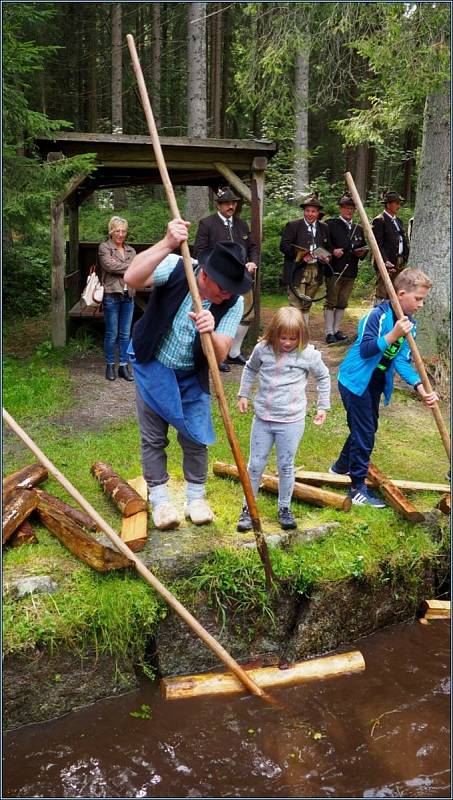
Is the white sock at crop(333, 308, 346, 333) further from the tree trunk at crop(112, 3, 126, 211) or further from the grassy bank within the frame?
the tree trunk at crop(112, 3, 126, 211)

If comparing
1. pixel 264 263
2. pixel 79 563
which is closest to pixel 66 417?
pixel 79 563

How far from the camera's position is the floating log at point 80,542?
435 cm

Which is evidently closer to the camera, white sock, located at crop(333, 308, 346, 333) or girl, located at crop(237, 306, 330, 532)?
girl, located at crop(237, 306, 330, 532)

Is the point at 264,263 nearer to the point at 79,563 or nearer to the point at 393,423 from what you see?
the point at 393,423

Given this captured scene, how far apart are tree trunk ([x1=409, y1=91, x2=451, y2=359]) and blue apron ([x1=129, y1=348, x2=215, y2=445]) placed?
487cm

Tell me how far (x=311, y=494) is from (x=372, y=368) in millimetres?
1141

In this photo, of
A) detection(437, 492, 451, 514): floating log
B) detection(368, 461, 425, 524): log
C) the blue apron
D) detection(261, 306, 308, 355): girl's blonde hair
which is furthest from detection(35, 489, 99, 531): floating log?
detection(437, 492, 451, 514): floating log

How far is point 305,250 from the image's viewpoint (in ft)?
31.6

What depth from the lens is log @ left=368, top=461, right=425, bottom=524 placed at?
5340 millimetres

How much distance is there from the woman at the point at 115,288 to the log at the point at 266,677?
5003mm

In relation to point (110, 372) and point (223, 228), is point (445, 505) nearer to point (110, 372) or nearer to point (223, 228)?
point (110, 372)

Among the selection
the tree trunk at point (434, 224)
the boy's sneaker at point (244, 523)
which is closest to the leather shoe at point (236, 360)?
the tree trunk at point (434, 224)

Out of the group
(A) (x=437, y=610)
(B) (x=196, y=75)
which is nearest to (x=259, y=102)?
(B) (x=196, y=75)

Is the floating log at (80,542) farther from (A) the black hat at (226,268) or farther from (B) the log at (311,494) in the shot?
(A) the black hat at (226,268)
